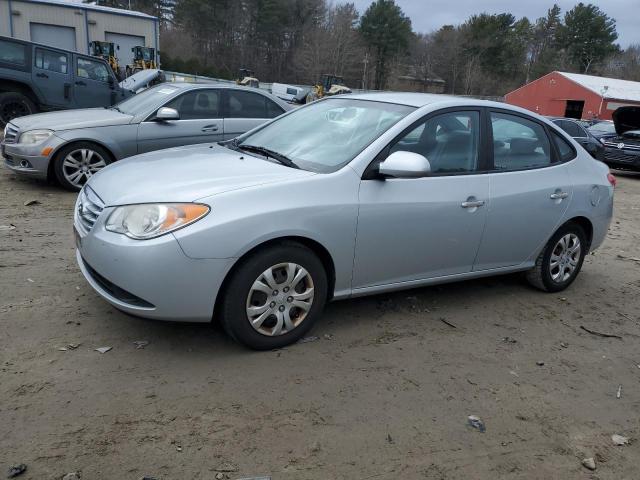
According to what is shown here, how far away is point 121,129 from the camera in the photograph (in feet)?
23.7

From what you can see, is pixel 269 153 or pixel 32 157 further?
pixel 32 157

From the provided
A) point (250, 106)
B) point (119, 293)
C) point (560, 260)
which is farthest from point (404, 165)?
point (250, 106)

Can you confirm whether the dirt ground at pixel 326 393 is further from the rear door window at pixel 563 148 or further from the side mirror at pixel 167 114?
the side mirror at pixel 167 114

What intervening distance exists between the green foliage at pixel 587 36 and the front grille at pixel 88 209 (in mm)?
88554

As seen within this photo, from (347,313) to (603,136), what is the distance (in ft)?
52.2

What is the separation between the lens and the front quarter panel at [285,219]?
3.06 metres

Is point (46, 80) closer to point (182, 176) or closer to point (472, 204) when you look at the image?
point (182, 176)

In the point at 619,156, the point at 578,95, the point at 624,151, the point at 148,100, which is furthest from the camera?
the point at 578,95

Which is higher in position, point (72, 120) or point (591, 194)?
point (72, 120)

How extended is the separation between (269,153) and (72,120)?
441cm

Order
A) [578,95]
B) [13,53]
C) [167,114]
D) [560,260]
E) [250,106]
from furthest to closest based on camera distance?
[578,95], [13,53], [250,106], [167,114], [560,260]

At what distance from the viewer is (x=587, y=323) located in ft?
14.8

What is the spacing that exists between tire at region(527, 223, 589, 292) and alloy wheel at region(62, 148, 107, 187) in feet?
18.0

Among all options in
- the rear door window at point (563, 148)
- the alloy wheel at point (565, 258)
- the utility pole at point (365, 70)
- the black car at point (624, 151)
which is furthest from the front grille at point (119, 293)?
the utility pole at point (365, 70)
